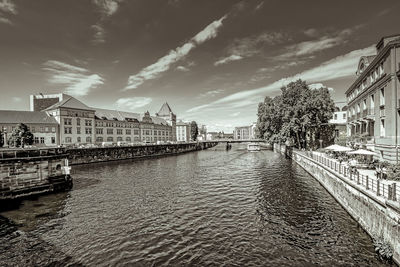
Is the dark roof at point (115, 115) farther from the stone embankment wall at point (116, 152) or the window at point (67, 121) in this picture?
the stone embankment wall at point (116, 152)

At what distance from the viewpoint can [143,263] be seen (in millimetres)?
10164

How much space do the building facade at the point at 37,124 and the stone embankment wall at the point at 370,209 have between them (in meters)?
69.8

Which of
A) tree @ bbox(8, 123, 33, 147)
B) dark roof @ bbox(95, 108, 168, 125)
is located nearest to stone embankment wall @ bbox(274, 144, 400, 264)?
tree @ bbox(8, 123, 33, 147)

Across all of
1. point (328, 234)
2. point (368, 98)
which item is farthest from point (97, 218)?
point (368, 98)

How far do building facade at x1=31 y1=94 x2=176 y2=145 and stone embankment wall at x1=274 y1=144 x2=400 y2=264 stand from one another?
63325 mm

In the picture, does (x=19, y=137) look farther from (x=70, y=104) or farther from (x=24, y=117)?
(x=70, y=104)

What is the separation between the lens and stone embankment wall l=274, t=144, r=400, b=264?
9422 millimetres

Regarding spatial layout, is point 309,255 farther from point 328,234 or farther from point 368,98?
point 368,98

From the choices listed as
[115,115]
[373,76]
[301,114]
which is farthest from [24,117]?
[373,76]

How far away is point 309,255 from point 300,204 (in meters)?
7.96

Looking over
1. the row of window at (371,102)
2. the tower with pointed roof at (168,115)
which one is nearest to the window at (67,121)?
the tower with pointed roof at (168,115)

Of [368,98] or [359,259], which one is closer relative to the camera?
[359,259]

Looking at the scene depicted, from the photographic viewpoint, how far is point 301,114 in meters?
44.6

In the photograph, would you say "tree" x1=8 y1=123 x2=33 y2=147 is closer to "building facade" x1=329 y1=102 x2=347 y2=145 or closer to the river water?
the river water
